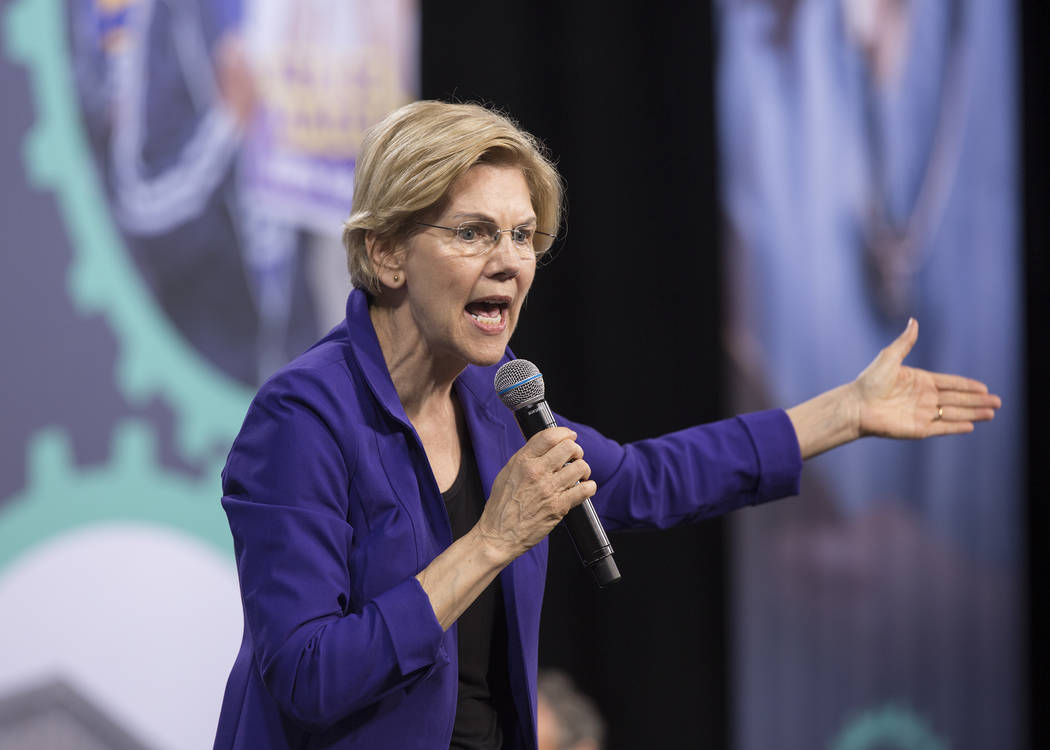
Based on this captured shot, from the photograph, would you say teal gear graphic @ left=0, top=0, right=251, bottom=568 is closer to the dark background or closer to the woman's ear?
the dark background

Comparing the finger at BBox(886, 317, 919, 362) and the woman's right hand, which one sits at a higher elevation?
the finger at BBox(886, 317, 919, 362)

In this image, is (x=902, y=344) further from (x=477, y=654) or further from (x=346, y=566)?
(x=346, y=566)

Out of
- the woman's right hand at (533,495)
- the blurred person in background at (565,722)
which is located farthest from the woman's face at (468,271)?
the blurred person in background at (565,722)

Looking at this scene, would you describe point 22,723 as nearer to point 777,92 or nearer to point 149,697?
point 149,697

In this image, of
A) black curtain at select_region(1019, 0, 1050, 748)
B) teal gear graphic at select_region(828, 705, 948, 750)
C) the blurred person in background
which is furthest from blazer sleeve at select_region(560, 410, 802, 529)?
black curtain at select_region(1019, 0, 1050, 748)

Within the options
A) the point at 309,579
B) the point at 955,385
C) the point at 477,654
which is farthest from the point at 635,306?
the point at 309,579

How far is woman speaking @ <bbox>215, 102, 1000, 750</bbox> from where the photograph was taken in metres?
1.30

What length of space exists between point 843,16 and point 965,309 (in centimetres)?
109

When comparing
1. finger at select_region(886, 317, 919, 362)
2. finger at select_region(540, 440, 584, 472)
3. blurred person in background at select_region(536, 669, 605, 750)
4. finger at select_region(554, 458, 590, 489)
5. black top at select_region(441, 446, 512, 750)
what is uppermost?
finger at select_region(886, 317, 919, 362)

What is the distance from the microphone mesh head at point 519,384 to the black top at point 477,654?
0.17m

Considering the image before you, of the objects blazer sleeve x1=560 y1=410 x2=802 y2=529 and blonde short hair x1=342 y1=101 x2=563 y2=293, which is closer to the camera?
blonde short hair x1=342 y1=101 x2=563 y2=293

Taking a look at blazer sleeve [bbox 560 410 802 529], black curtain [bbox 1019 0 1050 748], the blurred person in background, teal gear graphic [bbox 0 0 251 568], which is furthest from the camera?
black curtain [bbox 1019 0 1050 748]

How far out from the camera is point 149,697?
112 inches

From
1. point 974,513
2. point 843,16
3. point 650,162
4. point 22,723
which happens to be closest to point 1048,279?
point 974,513
